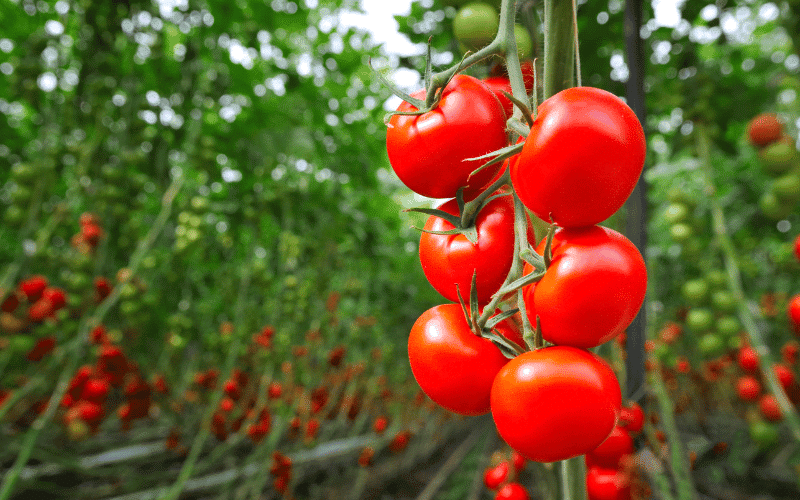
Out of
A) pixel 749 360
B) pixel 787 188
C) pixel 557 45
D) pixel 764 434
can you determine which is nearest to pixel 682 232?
pixel 787 188

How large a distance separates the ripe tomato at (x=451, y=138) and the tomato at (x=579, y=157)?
5 cm

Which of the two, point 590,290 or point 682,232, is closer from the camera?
point 590,290

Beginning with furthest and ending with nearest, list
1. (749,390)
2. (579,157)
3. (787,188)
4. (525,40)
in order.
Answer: (749,390), (787,188), (525,40), (579,157)

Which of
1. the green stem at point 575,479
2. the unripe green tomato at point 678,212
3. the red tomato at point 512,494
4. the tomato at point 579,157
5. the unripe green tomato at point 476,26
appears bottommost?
the red tomato at point 512,494

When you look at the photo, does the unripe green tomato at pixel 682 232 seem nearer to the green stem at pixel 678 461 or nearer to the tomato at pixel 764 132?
the tomato at pixel 764 132

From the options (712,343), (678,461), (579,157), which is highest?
(579,157)

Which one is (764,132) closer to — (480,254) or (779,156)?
(779,156)

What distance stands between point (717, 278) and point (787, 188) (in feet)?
1.01

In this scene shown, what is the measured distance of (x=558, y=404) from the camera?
26 centimetres

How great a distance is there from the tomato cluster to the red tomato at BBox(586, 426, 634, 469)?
9.9 inches

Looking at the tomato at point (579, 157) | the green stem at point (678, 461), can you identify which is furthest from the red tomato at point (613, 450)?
the green stem at point (678, 461)

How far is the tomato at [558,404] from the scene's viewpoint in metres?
0.26

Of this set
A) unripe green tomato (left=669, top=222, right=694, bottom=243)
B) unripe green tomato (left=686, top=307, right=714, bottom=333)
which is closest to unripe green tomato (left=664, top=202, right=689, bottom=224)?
unripe green tomato (left=669, top=222, right=694, bottom=243)

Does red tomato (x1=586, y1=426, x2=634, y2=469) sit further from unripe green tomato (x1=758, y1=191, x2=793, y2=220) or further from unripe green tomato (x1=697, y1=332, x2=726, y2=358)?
unripe green tomato (x1=697, y1=332, x2=726, y2=358)
